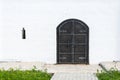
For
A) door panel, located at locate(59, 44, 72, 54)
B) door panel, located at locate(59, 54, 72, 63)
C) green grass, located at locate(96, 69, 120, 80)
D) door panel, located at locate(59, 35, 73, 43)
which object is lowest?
green grass, located at locate(96, 69, 120, 80)

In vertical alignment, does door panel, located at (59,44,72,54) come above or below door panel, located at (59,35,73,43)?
below

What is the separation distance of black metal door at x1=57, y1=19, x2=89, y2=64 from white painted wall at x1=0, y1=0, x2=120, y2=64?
0.77 ft

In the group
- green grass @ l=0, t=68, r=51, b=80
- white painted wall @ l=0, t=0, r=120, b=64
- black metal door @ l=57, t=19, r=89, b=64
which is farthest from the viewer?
black metal door @ l=57, t=19, r=89, b=64

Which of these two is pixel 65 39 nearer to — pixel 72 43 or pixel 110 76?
pixel 72 43

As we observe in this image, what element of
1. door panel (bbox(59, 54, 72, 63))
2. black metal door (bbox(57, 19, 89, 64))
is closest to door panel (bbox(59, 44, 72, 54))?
black metal door (bbox(57, 19, 89, 64))

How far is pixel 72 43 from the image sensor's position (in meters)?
19.1

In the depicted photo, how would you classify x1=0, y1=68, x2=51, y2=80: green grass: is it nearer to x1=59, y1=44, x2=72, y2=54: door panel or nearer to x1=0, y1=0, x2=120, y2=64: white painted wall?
x1=0, y1=0, x2=120, y2=64: white painted wall

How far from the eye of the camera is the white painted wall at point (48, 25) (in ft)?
61.5

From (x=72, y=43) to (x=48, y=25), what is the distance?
1374 millimetres

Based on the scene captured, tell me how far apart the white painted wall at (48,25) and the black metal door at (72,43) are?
235mm

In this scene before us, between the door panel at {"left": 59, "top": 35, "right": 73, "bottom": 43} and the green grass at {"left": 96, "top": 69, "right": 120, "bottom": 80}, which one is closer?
the green grass at {"left": 96, "top": 69, "right": 120, "bottom": 80}

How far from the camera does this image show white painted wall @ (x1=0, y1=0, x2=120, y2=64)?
1873 centimetres

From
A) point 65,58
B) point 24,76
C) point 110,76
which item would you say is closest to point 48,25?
point 65,58

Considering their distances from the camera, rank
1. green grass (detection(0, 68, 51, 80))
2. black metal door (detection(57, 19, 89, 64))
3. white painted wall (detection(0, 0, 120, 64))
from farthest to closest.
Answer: black metal door (detection(57, 19, 89, 64))
white painted wall (detection(0, 0, 120, 64))
green grass (detection(0, 68, 51, 80))
